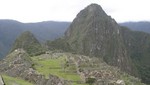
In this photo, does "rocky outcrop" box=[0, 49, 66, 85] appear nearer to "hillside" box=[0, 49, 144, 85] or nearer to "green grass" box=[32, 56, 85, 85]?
"hillside" box=[0, 49, 144, 85]

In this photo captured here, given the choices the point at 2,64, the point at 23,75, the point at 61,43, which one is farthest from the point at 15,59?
the point at 61,43

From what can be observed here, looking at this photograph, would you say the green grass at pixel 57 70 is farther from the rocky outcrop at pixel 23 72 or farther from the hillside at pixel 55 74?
the rocky outcrop at pixel 23 72

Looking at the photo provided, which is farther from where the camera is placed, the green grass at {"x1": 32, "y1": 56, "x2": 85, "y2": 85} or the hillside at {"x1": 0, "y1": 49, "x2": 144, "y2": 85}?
the green grass at {"x1": 32, "y1": 56, "x2": 85, "y2": 85}

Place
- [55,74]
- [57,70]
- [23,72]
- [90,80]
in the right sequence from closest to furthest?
[23,72]
[90,80]
[55,74]
[57,70]

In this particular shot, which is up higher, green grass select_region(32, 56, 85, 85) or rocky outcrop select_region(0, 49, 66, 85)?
rocky outcrop select_region(0, 49, 66, 85)

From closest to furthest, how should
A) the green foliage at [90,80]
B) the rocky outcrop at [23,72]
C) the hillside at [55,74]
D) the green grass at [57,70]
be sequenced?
the rocky outcrop at [23,72]
the hillside at [55,74]
the green foliage at [90,80]
the green grass at [57,70]

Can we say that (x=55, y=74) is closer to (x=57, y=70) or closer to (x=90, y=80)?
(x=57, y=70)

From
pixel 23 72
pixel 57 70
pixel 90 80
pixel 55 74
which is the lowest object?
pixel 57 70

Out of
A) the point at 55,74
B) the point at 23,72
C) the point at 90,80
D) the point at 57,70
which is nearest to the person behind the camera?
the point at 23,72

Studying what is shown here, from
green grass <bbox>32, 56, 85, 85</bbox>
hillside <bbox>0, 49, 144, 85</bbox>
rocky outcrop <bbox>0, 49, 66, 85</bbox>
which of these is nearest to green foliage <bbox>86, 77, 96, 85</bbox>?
hillside <bbox>0, 49, 144, 85</bbox>

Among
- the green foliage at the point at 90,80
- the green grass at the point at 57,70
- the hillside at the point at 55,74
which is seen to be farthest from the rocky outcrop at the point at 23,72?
the green foliage at the point at 90,80

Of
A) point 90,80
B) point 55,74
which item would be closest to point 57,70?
point 55,74

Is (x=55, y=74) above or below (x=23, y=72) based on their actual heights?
below
